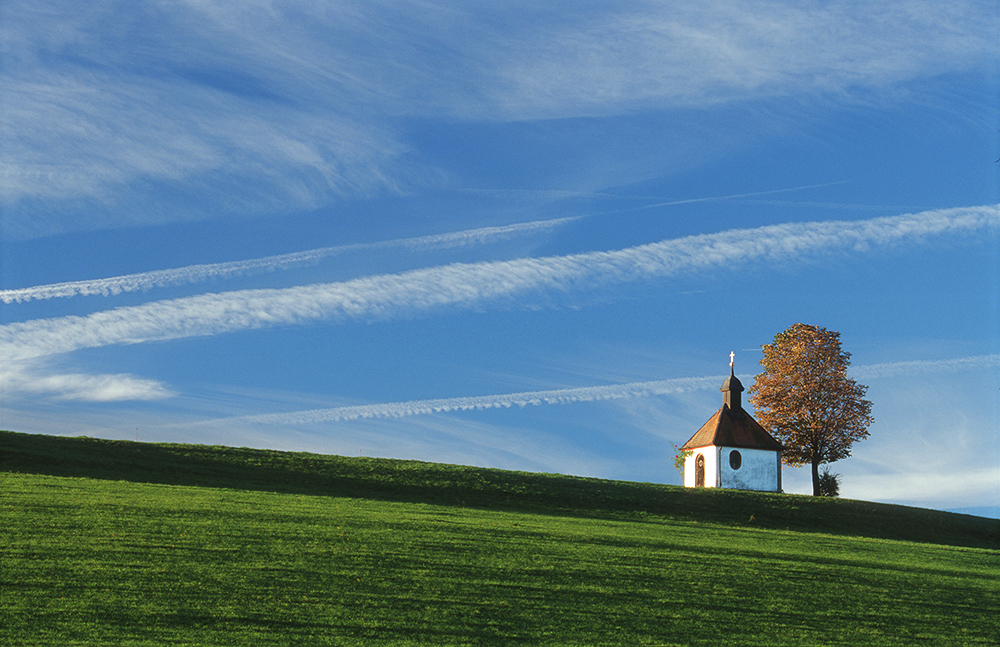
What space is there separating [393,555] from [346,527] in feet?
11.4

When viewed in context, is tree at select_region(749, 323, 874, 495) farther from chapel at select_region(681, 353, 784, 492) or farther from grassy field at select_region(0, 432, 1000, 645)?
grassy field at select_region(0, 432, 1000, 645)

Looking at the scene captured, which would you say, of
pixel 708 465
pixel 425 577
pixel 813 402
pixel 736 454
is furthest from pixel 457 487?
pixel 813 402

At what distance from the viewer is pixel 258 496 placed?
89.9ft

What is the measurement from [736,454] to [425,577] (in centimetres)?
3932

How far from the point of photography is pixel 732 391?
55031mm

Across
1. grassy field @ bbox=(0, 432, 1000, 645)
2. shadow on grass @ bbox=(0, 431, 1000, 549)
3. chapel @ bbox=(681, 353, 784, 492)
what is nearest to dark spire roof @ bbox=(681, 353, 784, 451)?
chapel @ bbox=(681, 353, 784, 492)

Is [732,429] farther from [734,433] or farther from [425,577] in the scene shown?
[425,577]

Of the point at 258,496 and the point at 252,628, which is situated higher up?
the point at 258,496

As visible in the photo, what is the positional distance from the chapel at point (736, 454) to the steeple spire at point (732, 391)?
7.3 inches

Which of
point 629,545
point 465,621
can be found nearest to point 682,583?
point 629,545

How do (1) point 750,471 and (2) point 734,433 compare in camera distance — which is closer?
(1) point 750,471

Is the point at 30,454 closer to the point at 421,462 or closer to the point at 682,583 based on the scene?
the point at 421,462

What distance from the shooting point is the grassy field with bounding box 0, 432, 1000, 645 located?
13742mm

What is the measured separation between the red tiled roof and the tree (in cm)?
225
